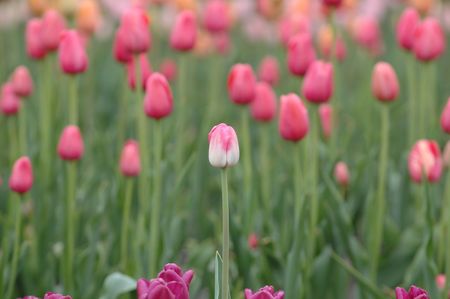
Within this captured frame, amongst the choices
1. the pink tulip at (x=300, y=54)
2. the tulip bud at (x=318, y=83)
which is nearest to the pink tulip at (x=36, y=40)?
the pink tulip at (x=300, y=54)

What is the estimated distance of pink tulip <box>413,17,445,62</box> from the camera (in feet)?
9.13

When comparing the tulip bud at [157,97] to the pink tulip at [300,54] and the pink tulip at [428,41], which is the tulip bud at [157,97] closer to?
the pink tulip at [300,54]

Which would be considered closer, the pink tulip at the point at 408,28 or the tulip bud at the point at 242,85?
the tulip bud at the point at 242,85

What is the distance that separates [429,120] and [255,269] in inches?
54.3

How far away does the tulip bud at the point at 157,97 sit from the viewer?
230 cm

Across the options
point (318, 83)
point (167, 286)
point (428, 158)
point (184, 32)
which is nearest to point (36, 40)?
point (184, 32)

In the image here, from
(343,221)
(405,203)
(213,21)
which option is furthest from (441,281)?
(213,21)

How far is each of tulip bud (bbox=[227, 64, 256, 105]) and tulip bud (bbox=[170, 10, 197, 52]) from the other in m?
0.40

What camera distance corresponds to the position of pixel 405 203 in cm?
314

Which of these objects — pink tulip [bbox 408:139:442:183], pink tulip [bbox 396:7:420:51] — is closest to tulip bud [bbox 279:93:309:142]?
pink tulip [bbox 408:139:442:183]

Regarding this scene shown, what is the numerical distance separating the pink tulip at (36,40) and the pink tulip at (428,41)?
111 centimetres

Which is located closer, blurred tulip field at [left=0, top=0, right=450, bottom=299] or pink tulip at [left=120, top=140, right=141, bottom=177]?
blurred tulip field at [left=0, top=0, right=450, bottom=299]

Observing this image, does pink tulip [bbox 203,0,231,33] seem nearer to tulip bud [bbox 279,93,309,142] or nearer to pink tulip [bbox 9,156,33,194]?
tulip bud [bbox 279,93,309,142]

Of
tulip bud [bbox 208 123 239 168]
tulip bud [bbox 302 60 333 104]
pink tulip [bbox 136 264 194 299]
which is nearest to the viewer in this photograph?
pink tulip [bbox 136 264 194 299]
